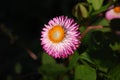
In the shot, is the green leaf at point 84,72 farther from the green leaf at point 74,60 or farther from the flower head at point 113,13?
the flower head at point 113,13

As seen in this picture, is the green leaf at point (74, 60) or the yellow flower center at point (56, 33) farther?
the yellow flower center at point (56, 33)

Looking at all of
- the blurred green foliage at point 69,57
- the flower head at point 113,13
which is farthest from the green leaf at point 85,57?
the flower head at point 113,13

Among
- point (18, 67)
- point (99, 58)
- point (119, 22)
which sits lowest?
point (99, 58)

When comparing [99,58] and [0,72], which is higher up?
[0,72]

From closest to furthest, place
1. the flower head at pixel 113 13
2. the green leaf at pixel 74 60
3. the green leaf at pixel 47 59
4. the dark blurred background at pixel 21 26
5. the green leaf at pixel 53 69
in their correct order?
the green leaf at pixel 53 69 < the green leaf at pixel 74 60 < the green leaf at pixel 47 59 < the flower head at pixel 113 13 < the dark blurred background at pixel 21 26

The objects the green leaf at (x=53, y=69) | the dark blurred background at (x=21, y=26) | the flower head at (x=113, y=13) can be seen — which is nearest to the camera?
the green leaf at (x=53, y=69)

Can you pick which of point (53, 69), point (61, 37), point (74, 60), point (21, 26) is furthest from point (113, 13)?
point (21, 26)

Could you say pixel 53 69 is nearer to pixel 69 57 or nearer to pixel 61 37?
pixel 69 57

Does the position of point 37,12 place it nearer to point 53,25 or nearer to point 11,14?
point 11,14

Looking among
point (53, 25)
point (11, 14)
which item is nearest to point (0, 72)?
point (11, 14)
